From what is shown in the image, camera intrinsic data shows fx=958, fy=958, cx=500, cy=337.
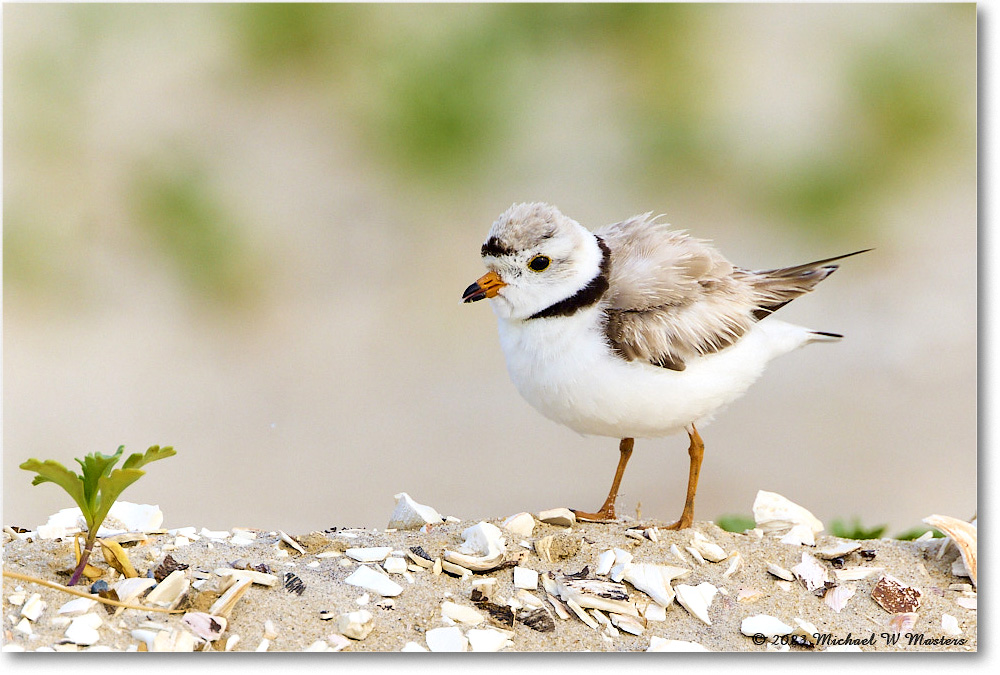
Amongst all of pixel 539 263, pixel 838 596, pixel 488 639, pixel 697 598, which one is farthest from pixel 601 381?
pixel 838 596

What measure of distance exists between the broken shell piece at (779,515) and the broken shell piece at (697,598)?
1.79 feet

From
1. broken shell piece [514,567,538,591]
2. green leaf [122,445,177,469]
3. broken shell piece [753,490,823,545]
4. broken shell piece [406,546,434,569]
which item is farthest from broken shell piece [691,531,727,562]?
green leaf [122,445,177,469]

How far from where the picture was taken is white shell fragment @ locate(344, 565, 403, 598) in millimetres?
2195

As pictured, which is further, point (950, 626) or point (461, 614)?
point (950, 626)

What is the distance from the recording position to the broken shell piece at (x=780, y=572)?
2357mm

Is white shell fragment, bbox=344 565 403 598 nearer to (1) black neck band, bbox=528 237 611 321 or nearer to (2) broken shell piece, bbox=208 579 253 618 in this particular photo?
(2) broken shell piece, bbox=208 579 253 618

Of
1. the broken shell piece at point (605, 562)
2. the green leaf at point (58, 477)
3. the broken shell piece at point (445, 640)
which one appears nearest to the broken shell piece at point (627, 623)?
the broken shell piece at point (605, 562)

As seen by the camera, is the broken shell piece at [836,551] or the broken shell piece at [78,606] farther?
the broken shell piece at [836,551]

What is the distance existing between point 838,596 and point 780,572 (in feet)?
0.47

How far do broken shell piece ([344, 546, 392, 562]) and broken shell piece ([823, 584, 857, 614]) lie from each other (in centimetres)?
107

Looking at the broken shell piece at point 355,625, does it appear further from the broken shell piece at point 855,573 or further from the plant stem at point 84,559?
the broken shell piece at point 855,573

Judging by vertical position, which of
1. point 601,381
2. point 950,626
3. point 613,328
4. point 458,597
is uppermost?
point 613,328

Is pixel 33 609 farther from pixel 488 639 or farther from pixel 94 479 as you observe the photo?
pixel 488 639

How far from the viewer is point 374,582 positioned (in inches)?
87.2
